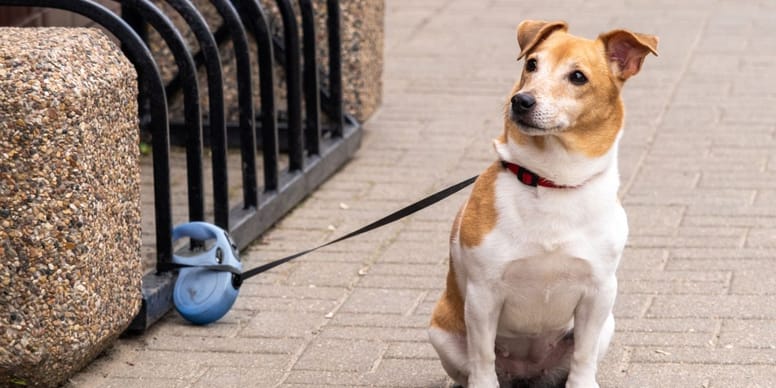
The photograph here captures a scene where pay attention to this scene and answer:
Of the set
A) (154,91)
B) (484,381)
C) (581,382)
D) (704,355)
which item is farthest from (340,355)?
(704,355)

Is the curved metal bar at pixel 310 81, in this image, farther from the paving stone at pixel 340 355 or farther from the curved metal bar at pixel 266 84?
the paving stone at pixel 340 355

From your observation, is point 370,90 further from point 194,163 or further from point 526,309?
point 526,309

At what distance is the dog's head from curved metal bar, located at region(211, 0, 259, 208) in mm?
2098

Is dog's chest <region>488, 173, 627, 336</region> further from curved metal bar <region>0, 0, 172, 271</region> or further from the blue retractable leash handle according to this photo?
curved metal bar <region>0, 0, 172, 271</region>

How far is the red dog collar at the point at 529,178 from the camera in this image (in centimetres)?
381

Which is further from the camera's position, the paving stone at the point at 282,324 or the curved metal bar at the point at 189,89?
the curved metal bar at the point at 189,89

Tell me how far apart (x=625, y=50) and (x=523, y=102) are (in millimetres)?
408

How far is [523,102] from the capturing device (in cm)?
363

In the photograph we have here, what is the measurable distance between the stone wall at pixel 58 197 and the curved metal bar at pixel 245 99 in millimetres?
1276

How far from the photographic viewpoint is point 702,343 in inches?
185

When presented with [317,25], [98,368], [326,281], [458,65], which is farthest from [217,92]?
[458,65]

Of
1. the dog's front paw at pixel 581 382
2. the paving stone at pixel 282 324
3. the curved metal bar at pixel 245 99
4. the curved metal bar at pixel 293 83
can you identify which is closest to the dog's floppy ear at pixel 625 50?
the dog's front paw at pixel 581 382

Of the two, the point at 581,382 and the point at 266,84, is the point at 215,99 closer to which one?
the point at 266,84

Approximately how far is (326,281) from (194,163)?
78 centimetres
